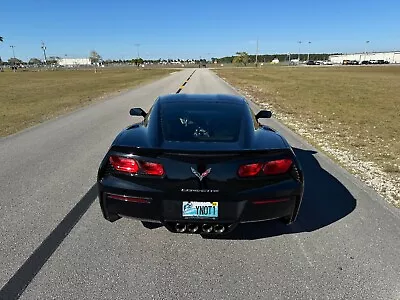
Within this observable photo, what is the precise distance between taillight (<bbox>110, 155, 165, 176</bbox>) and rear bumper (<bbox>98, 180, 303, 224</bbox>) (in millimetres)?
157

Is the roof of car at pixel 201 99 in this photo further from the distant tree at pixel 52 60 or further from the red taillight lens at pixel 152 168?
the distant tree at pixel 52 60

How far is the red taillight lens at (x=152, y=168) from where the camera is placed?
2.90 meters

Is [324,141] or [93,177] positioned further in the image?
[324,141]

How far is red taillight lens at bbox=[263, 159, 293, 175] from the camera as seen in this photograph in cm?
297

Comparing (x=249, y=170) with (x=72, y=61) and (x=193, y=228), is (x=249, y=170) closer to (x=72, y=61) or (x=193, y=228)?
(x=193, y=228)

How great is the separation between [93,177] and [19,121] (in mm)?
7474

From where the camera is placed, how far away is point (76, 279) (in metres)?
2.72

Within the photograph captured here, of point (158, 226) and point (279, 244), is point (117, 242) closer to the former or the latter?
point (158, 226)

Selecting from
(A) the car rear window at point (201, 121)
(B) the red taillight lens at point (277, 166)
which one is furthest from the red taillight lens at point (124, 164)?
(B) the red taillight lens at point (277, 166)

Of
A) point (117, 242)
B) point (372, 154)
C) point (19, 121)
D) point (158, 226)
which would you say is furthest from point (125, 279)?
point (19, 121)

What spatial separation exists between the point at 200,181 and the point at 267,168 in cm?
62

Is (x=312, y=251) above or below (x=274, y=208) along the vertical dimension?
below

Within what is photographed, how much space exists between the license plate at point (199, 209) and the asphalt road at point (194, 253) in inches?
17.6

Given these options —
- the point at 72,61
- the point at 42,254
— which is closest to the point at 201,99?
the point at 42,254
